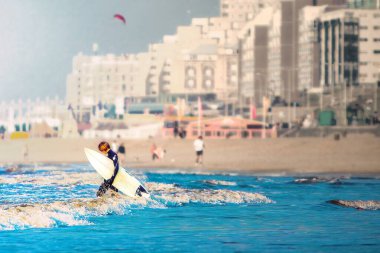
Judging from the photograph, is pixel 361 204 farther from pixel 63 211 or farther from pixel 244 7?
pixel 244 7

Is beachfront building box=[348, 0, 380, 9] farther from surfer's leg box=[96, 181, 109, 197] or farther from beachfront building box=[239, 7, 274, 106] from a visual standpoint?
surfer's leg box=[96, 181, 109, 197]

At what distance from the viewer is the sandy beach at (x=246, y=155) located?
3912 centimetres

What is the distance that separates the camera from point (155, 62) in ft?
461

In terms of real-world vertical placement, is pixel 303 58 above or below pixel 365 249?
above

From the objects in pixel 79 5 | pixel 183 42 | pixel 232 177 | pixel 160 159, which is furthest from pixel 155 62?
pixel 232 177

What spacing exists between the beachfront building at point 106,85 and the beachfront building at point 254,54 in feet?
53.4

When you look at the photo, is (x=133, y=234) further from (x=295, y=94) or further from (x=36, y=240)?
(x=295, y=94)

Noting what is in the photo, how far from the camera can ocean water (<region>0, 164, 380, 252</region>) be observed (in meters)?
14.4

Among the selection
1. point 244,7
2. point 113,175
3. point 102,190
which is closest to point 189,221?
point 113,175

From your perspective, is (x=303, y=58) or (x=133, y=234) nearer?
(x=133, y=234)

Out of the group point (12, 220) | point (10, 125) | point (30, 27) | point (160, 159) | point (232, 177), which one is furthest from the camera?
point (10, 125)

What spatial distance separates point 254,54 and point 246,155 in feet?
255

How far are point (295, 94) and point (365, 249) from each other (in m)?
97.5

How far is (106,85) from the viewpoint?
160500mm
